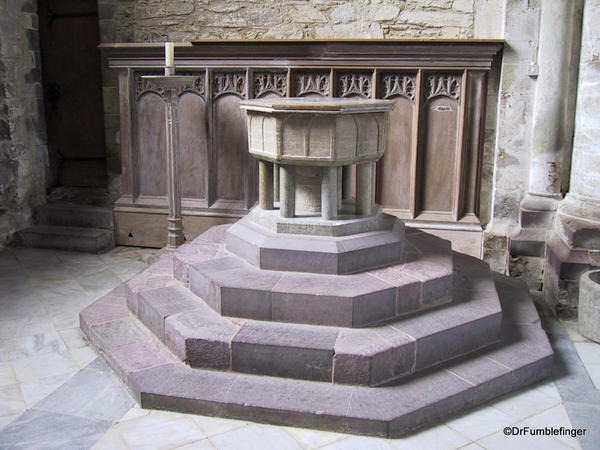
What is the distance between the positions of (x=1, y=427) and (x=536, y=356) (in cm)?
247

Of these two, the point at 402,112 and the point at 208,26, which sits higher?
the point at 208,26

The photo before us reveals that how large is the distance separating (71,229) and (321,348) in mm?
3291

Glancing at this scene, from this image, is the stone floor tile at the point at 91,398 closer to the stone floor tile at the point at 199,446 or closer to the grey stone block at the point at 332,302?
the stone floor tile at the point at 199,446

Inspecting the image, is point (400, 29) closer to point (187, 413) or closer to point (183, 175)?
point (183, 175)

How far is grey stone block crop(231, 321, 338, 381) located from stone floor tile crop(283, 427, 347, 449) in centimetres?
29

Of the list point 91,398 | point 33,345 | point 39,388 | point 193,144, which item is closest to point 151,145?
point 193,144

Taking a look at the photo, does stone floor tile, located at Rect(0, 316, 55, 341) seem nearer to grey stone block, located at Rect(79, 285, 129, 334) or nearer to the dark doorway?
grey stone block, located at Rect(79, 285, 129, 334)

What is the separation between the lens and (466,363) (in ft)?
10.2

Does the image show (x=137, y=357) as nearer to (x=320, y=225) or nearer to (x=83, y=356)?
(x=83, y=356)

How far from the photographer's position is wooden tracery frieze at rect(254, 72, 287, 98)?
16.4 feet

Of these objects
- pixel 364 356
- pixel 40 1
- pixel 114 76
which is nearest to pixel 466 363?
pixel 364 356

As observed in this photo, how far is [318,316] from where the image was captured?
311 centimetres

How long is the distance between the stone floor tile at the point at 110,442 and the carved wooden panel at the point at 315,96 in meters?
2.28

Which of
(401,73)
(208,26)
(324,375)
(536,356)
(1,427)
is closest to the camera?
(1,427)
